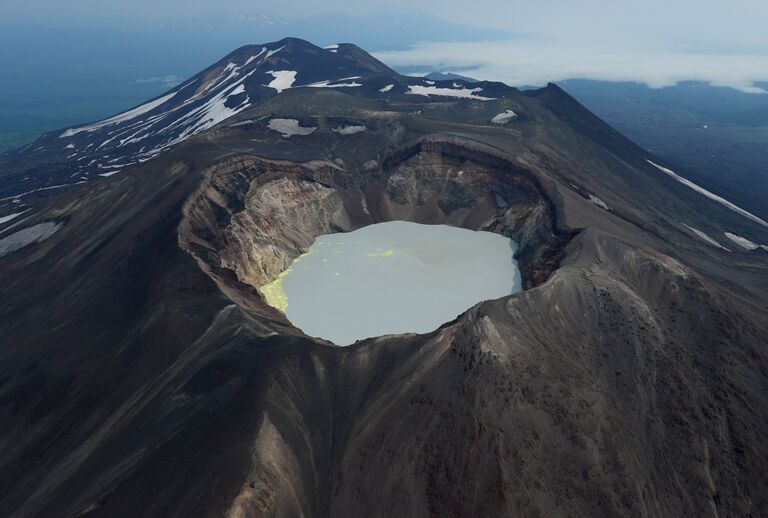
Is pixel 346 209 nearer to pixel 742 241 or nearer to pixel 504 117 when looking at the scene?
pixel 504 117

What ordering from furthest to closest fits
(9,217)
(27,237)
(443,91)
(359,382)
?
(443,91) < (9,217) < (27,237) < (359,382)

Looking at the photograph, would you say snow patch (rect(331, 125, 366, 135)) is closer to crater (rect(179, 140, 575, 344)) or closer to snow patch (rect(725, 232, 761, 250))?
crater (rect(179, 140, 575, 344))

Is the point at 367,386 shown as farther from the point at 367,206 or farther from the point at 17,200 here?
the point at 17,200

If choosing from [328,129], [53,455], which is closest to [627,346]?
[53,455]

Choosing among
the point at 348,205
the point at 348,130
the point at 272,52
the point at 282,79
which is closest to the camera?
the point at 348,205

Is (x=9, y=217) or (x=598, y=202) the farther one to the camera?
(x=9, y=217)

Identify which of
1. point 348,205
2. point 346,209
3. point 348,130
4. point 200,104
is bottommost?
point 200,104

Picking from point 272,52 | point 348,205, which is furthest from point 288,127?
point 272,52

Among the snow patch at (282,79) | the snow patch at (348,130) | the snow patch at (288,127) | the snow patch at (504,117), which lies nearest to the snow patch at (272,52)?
the snow patch at (282,79)

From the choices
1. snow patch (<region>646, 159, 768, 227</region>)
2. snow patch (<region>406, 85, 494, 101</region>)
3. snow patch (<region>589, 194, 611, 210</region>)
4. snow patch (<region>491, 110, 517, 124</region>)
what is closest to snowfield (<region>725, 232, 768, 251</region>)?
snow patch (<region>646, 159, 768, 227</region>)

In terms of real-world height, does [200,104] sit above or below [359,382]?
below
